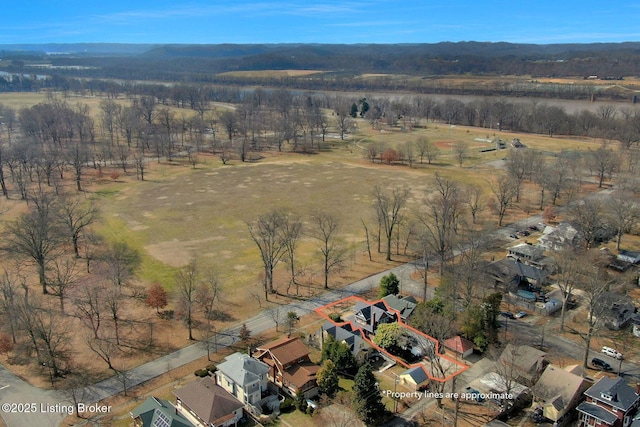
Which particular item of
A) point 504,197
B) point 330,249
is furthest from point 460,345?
point 504,197

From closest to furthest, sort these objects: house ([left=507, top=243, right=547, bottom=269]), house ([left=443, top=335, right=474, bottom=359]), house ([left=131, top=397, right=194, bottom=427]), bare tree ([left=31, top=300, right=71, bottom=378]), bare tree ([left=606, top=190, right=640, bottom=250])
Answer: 1. house ([left=131, top=397, right=194, bottom=427])
2. bare tree ([left=31, top=300, right=71, bottom=378])
3. house ([left=443, top=335, right=474, bottom=359])
4. house ([left=507, top=243, right=547, bottom=269])
5. bare tree ([left=606, top=190, right=640, bottom=250])

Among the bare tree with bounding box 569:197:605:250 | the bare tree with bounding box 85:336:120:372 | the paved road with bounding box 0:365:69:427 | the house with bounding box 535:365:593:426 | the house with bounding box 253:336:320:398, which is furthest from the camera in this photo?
the bare tree with bounding box 569:197:605:250

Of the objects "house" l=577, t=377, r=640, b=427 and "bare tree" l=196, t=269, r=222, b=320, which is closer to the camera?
"house" l=577, t=377, r=640, b=427

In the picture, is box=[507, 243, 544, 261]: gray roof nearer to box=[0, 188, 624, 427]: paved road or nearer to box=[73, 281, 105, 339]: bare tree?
box=[0, 188, 624, 427]: paved road

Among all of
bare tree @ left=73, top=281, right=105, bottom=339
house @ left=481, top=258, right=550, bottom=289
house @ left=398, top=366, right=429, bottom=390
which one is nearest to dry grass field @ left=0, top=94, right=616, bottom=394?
bare tree @ left=73, top=281, right=105, bottom=339

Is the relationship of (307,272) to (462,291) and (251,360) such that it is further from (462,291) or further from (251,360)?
(251,360)

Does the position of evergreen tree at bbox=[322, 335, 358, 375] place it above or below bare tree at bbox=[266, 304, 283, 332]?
above
